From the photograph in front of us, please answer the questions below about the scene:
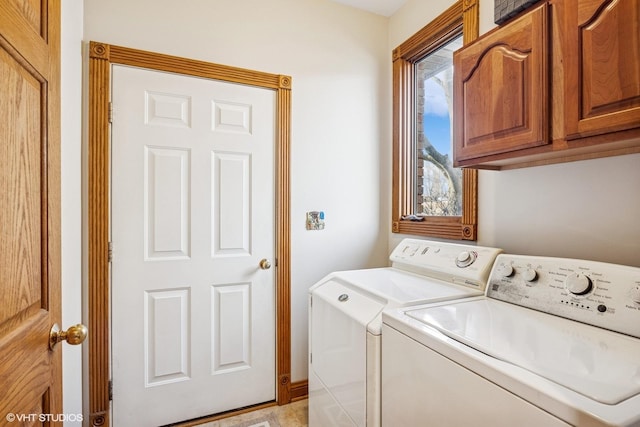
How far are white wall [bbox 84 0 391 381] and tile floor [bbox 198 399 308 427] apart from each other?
7.0 inches

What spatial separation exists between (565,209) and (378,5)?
182cm

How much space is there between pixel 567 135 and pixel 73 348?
2040 mm

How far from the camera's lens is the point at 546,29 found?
1052mm

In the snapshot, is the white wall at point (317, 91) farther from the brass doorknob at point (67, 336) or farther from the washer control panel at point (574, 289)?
the brass doorknob at point (67, 336)

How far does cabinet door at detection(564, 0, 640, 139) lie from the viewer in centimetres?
85

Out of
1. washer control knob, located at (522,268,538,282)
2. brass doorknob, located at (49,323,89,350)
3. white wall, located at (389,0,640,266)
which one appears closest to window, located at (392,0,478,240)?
white wall, located at (389,0,640,266)

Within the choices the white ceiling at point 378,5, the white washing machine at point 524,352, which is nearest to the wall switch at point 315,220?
the white washing machine at point 524,352

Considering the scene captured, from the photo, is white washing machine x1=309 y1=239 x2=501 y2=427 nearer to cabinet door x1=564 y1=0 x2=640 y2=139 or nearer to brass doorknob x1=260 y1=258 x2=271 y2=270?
brass doorknob x1=260 y1=258 x2=271 y2=270

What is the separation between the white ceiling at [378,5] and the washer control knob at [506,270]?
1.91m

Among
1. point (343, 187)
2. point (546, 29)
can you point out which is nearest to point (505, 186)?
point (546, 29)

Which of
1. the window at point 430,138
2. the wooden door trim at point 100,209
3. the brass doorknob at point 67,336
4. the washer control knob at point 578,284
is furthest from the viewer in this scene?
the window at point 430,138

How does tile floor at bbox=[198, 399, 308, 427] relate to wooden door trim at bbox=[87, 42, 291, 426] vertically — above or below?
below

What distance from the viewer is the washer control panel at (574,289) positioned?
0.91 m

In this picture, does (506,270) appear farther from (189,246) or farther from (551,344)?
(189,246)
